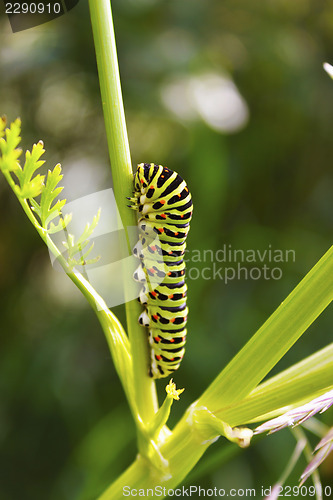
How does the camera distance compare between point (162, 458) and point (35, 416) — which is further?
point (35, 416)

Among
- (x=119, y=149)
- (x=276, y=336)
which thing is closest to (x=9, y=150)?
(x=119, y=149)

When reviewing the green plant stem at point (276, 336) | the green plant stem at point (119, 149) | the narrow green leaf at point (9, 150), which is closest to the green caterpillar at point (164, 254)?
the green plant stem at point (119, 149)

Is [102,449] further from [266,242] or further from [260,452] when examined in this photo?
[266,242]

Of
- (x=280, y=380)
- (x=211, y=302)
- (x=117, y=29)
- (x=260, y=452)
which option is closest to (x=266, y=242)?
(x=211, y=302)

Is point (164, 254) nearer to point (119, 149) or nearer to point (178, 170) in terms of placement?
point (119, 149)

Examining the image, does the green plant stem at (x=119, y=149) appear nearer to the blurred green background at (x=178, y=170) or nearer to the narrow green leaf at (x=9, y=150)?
the narrow green leaf at (x=9, y=150)
